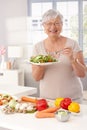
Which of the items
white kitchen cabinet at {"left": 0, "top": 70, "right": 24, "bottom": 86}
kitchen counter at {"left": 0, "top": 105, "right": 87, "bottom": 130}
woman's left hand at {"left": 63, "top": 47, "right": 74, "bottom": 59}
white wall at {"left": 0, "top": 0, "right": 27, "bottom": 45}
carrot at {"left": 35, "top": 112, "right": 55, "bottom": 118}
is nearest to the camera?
kitchen counter at {"left": 0, "top": 105, "right": 87, "bottom": 130}

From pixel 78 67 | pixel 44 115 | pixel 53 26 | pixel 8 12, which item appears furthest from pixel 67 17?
pixel 44 115

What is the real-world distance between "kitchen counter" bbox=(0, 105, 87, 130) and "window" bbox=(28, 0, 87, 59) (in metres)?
3.65

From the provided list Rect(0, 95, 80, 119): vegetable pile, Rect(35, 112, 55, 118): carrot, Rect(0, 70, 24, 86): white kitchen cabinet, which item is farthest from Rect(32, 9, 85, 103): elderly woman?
Rect(0, 70, 24, 86): white kitchen cabinet

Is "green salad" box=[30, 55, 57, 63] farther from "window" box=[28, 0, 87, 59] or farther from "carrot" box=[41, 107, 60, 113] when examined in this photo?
"window" box=[28, 0, 87, 59]

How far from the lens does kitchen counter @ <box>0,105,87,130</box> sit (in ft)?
4.20

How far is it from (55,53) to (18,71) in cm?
287

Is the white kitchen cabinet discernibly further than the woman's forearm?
Yes

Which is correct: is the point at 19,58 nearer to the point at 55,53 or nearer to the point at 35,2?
the point at 35,2

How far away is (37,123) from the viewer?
4.41ft

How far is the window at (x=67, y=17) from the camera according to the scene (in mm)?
4988

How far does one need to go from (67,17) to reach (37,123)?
3910 millimetres

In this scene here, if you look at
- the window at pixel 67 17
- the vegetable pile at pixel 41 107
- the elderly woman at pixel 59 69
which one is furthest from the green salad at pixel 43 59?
the window at pixel 67 17

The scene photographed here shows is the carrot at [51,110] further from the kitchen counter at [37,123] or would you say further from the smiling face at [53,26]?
the smiling face at [53,26]

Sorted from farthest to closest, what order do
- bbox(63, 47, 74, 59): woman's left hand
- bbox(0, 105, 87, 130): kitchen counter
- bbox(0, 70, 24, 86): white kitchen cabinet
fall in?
1. bbox(0, 70, 24, 86): white kitchen cabinet
2. bbox(63, 47, 74, 59): woman's left hand
3. bbox(0, 105, 87, 130): kitchen counter
